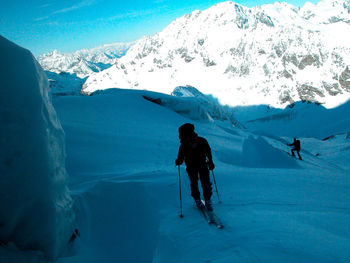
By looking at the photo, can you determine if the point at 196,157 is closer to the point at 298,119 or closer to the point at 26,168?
the point at 26,168

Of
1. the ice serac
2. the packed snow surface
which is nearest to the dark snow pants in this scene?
the packed snow surface

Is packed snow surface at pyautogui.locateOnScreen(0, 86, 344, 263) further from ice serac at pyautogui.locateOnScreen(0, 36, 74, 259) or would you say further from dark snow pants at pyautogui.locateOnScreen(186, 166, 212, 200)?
dark snow pants at pyautogui.locateOnScreen(186, 166, 212, 200)

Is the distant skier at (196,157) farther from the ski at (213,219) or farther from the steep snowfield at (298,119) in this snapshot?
the steep snowfield at (298,119)

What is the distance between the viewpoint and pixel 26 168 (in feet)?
10.8

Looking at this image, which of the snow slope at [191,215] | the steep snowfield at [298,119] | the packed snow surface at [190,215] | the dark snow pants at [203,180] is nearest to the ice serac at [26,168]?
the packed snow surface at [190,215]

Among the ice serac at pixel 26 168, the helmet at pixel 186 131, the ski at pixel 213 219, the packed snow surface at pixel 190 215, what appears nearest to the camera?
the ice serac at pixel 26 168

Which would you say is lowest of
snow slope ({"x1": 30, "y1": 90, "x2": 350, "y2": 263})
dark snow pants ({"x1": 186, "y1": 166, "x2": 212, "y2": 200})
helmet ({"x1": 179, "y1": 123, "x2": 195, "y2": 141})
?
snow slope ({"x1": 30, "y1": 90, "x2": 350, "y2": 263})

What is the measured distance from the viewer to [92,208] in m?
5.04

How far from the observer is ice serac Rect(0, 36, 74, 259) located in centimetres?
319

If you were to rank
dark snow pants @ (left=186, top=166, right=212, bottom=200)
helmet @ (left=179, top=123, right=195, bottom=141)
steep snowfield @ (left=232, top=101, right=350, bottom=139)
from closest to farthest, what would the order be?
helmet @ (left=179, top=123, right=195, bottom=141) < dark snow pants @ (left=186, top=166, right=212, bottom=200) < steep snowfield @ (left=232, top=101, right=350, bottom=139)

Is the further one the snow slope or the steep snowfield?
the steep snowfield

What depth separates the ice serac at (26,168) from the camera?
3.19 metres

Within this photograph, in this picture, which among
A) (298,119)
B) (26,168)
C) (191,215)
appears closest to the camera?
(26,168)

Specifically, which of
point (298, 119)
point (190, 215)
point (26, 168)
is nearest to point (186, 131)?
point (190, 215)
